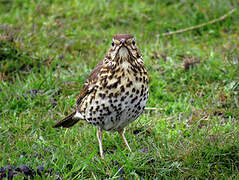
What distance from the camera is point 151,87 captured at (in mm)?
5898

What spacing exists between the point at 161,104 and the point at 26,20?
3049 mm

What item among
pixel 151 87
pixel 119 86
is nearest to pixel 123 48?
pixel 119 86

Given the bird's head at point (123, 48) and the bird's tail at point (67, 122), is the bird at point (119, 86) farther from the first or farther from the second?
the bird's tail at point (67, 122)

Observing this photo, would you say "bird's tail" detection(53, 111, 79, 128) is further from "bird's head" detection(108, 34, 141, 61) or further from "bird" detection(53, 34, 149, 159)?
"bird's head" detection(108, 34, 141, 61)

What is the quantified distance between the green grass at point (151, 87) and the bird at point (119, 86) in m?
0.36

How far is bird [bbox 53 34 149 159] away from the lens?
4.15 metres

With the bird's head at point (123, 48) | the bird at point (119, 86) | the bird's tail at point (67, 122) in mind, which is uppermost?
the bird's head at point (123, 48)

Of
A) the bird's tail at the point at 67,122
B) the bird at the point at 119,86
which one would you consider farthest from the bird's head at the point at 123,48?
the bird's tail at the point at 67,122

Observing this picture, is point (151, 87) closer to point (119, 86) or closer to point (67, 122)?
point (67, 122)

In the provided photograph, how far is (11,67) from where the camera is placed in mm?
6094

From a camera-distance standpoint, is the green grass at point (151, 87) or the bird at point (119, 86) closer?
the green grass at point (151, 87)

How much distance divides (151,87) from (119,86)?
1798 mm

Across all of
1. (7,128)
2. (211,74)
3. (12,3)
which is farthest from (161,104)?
(12,3)

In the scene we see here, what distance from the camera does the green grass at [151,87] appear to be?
4.04 meters
